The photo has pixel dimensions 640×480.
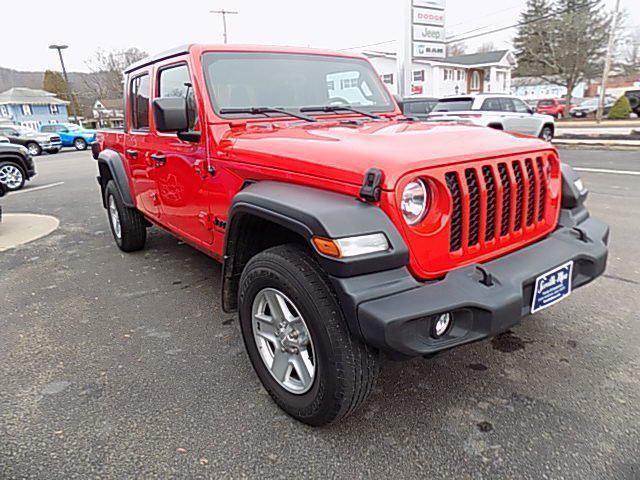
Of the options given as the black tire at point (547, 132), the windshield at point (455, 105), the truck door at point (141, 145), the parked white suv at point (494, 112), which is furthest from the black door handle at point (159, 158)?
the black tire at point (547, 132)

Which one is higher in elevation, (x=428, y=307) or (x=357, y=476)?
(x=428, y=307)

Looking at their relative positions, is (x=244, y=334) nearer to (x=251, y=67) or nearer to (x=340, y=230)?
(x=340, y=230)

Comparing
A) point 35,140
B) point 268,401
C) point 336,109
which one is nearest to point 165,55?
point 336,109

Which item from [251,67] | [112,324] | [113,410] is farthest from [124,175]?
[113,410]

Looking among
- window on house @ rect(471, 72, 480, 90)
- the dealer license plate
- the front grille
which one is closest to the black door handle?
the front grille

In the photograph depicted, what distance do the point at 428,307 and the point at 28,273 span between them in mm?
4518

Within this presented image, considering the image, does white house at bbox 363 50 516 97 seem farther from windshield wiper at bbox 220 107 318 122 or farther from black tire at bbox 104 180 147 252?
windshield wiper at bbox 220 107 318 122

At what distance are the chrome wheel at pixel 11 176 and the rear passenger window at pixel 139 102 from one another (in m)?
8.08

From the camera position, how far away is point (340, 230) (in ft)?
5.82

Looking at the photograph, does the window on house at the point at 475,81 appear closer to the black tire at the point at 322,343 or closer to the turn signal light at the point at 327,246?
the black tire at the point at 322,343

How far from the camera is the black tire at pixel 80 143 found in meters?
25.1

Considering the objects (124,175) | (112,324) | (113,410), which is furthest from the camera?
(124,175)

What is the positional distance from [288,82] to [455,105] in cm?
1299

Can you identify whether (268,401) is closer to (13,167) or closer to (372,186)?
(372,186)
